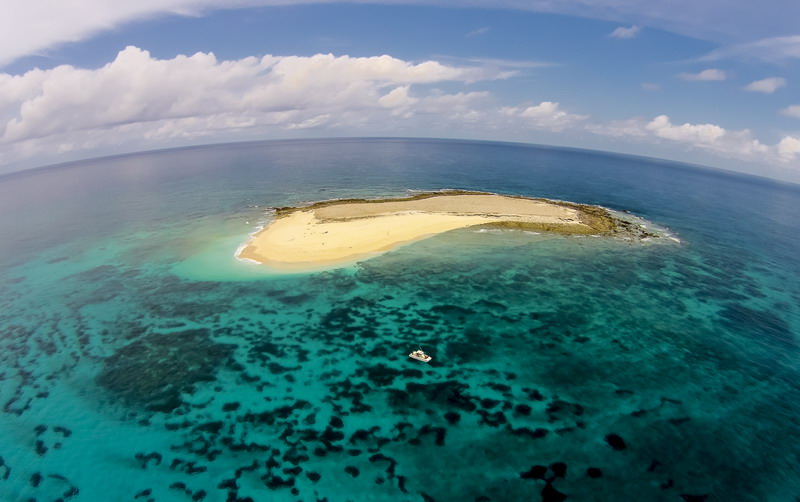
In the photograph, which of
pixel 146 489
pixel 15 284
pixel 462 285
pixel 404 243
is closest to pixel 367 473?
pixel 146 489

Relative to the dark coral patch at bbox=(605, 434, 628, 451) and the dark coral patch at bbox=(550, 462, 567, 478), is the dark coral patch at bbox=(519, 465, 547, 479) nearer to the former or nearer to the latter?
the dark coral patch at bbox=(550, 462, 567, 478)

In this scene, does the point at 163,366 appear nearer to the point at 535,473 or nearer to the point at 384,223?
the point at 535,473

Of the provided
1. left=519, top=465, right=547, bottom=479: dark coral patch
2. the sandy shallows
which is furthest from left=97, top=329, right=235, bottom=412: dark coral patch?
left=519, top=465, right=547, bottom=479: dark coral patch

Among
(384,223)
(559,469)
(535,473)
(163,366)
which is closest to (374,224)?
(384,223)

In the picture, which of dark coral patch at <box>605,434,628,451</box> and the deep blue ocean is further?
dark coral patch at <box>605,434,628,451</box>

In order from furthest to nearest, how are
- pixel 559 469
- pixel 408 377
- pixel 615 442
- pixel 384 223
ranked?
pixel 384 223 → pixel 408 377 → pixel 615 442 → pixel 559 469

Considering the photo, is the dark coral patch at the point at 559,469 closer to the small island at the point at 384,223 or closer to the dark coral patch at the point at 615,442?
the dark coral patch at the point at 615,442

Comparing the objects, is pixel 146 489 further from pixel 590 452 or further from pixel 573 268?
pixel 573 268
